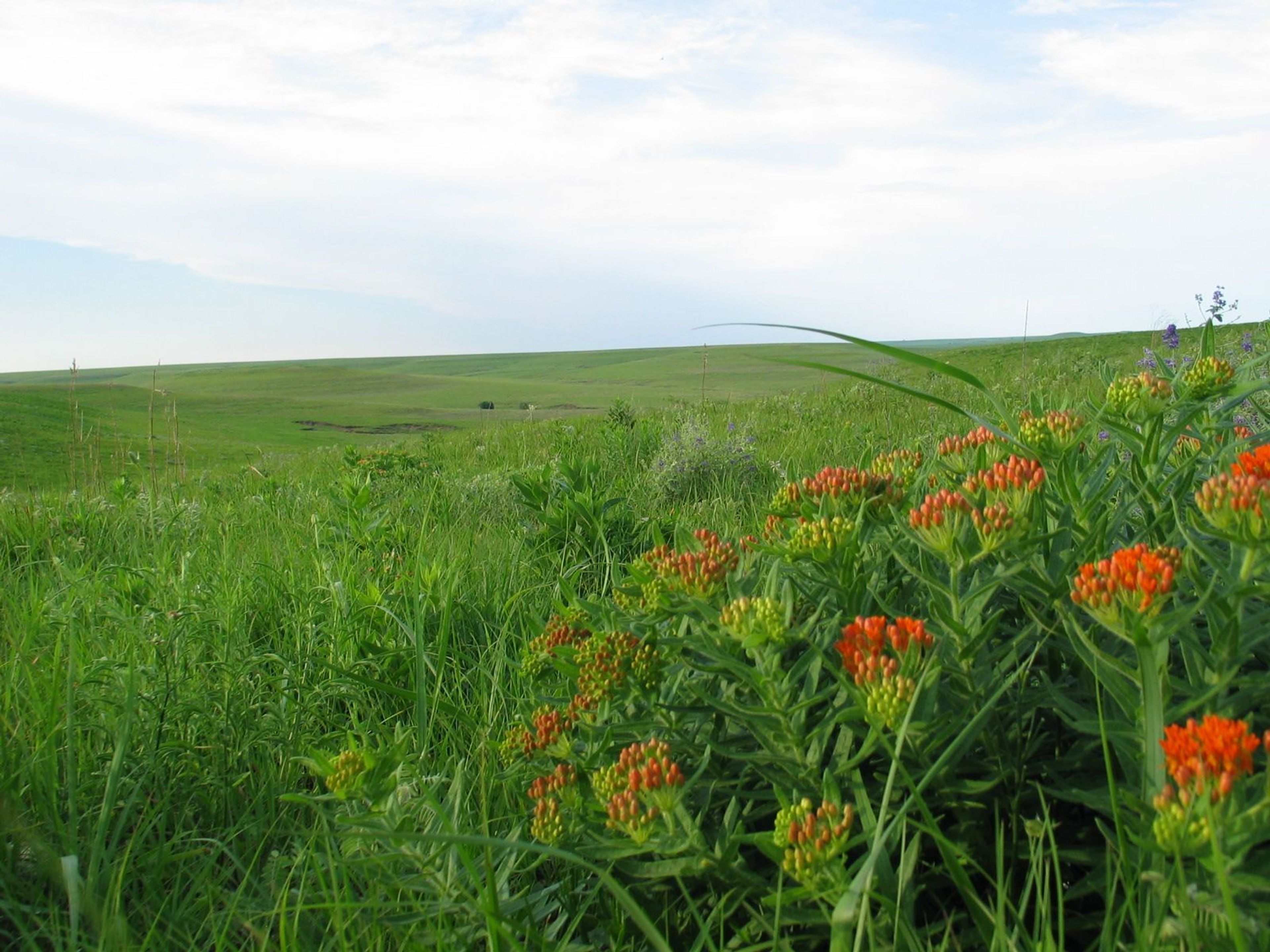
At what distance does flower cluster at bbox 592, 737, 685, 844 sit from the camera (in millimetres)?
1462

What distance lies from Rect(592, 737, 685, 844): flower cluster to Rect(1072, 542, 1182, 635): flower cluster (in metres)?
0.67

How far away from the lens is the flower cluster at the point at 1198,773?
1074 mm

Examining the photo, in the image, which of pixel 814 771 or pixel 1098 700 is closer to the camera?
pixel 1098 700

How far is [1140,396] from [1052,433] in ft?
0.77

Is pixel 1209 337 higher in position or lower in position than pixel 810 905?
higher

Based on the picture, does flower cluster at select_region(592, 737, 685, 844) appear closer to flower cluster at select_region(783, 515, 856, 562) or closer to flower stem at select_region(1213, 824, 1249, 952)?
flower cluster at select_region(783, 515, 856, 562)

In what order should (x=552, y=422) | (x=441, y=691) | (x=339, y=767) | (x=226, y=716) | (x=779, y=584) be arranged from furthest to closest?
(x=552, y=422)
(x=441, y=691)
(x=226, y=716)
(x=779, y=584)
(x=339, y=767)

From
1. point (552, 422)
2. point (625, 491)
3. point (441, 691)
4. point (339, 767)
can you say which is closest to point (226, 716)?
point (441, 691)

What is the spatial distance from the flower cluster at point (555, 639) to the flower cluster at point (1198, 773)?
119cm

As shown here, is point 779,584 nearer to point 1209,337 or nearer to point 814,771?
point 814,771

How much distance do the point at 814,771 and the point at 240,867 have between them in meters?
1.33

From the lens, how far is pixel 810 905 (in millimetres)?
1562

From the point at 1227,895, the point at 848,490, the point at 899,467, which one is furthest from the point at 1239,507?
the point at 899,467

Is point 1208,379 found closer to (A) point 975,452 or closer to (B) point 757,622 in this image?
(A) point 975,452
